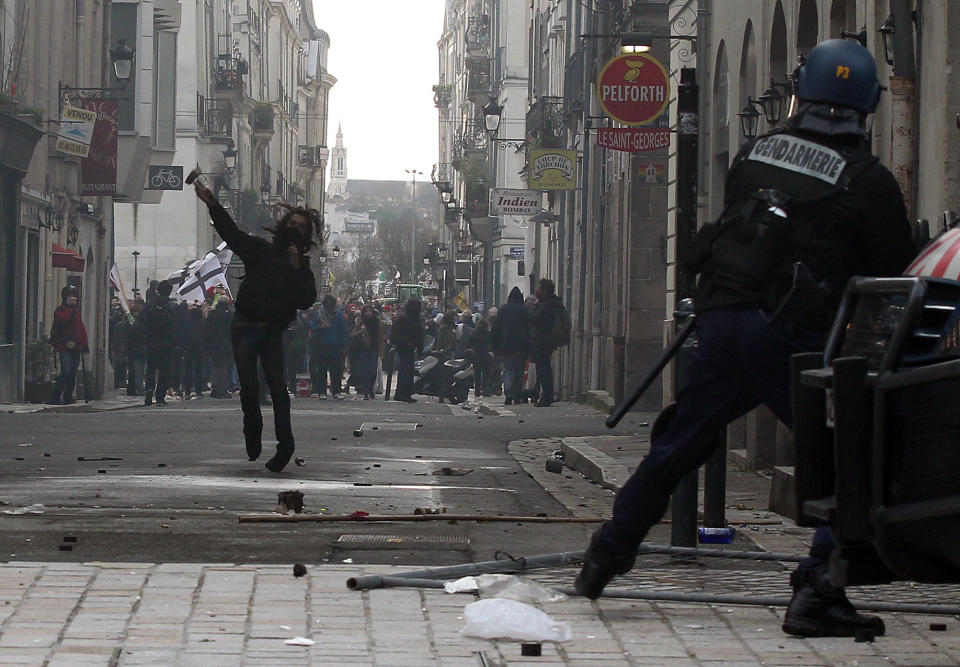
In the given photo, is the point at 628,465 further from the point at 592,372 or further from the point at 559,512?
the point at 592,372

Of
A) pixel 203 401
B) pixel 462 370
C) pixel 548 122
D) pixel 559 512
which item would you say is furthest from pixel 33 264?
pixel 559 512

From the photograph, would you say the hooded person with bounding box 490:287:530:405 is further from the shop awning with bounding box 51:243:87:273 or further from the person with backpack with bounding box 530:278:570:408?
the shop awning with bounding box 51:243:87:273

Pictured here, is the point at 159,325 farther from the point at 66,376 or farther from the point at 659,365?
the point at 659,365

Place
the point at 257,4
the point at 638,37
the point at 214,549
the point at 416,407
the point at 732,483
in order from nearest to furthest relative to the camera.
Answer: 1. the point at 214,549
2. the point at 732,483
3. the point at 638,37
4. the point at 416,407
5. the point at 257,4

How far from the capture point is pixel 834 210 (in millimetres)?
5609

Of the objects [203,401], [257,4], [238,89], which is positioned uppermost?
[257,4]

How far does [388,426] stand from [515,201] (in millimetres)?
22849

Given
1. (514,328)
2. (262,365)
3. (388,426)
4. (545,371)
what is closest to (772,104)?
(262,365)

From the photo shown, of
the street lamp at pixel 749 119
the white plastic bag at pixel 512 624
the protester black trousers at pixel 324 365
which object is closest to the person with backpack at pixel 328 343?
the protester black trousers at pixel 324 365

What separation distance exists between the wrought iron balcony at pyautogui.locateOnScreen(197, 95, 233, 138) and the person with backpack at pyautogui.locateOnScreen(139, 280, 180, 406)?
3246 centimetres

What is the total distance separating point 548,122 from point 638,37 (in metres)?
20.4

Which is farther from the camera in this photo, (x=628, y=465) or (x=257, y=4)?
(x=257, y=4)

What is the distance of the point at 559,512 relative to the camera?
10148 millimetres

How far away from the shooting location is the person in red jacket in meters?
27.0
